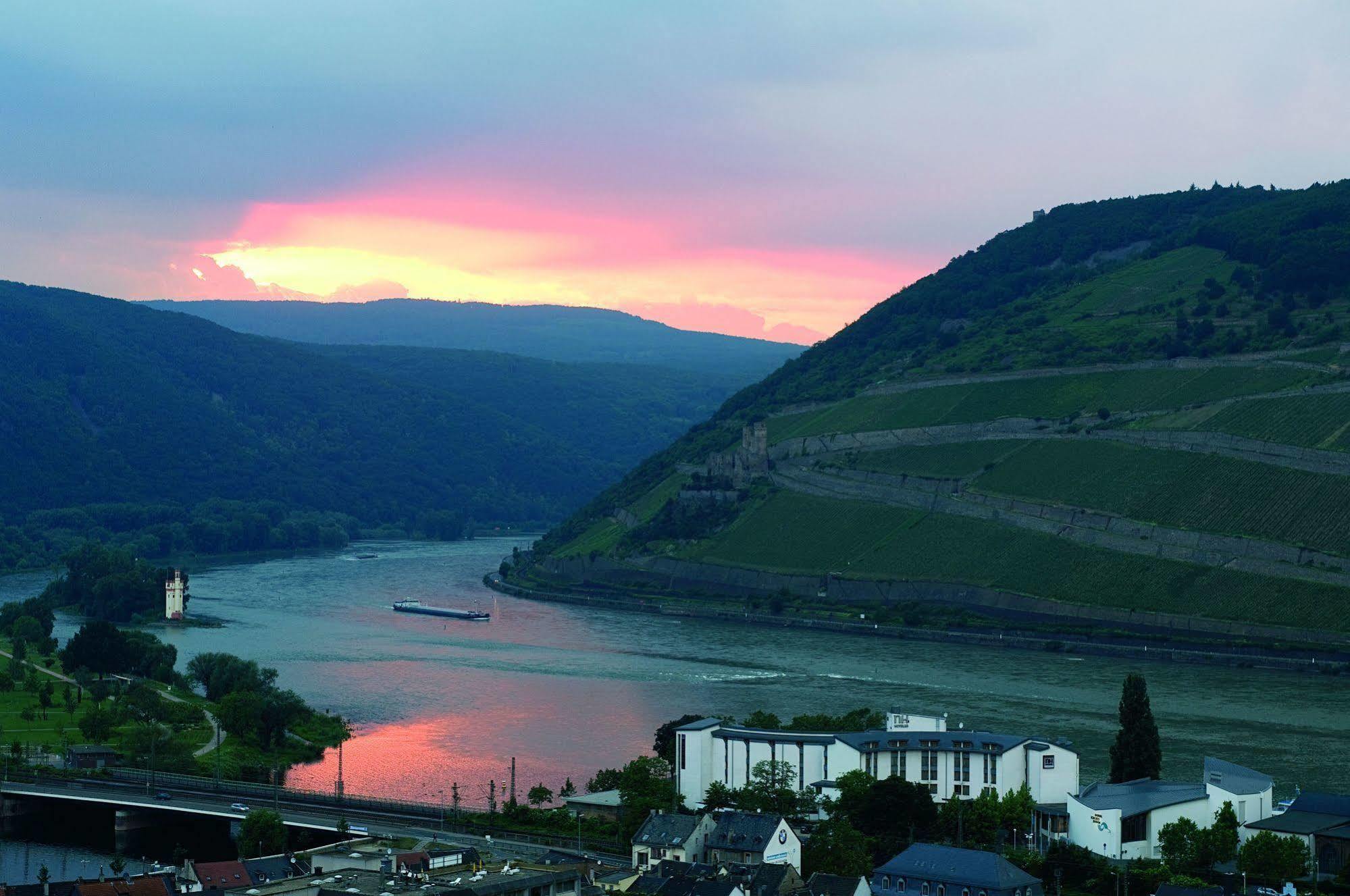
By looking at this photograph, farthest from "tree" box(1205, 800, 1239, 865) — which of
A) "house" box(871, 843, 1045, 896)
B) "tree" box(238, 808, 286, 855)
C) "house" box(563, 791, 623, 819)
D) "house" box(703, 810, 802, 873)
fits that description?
"tree" box(238, 808, 286, 855)

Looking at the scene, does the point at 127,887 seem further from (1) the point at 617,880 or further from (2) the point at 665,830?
(2) the point at 665,830

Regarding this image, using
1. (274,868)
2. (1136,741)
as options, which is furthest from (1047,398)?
(274,868)

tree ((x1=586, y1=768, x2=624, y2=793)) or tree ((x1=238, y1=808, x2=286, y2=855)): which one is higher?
tree ((x1=586, y1=768, x2=624, y2=793))

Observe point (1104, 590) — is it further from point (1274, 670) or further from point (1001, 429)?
point (1001, 429)

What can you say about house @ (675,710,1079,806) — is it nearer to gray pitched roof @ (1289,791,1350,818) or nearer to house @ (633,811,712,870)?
gray pitched roof @ (1289,791,1350,818)

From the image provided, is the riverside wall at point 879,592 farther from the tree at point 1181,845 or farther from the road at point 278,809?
the road at point 278,809
